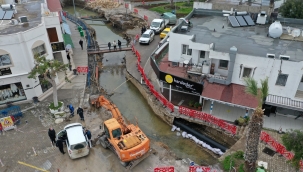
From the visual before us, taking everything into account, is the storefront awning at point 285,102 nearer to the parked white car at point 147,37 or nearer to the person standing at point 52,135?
the person standing at point 52,135

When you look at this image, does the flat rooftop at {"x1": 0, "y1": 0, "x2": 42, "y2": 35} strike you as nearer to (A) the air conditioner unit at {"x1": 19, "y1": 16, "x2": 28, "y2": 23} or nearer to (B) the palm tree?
(A) the air conditioner unit at {"x1": 19, "y1": 16, "x2": 28, "y2": 23}

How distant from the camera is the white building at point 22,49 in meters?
22.8

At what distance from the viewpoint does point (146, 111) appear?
2681cm

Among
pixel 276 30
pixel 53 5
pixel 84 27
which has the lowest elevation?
pixel 84 27

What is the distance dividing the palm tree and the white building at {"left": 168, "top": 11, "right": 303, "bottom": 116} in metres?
6.09

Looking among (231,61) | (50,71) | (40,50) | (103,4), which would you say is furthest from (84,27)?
(231,61)

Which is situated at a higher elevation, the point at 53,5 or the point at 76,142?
the point at 53,5

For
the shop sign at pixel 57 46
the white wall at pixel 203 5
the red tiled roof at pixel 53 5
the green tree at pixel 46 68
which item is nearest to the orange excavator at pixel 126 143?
the green tree at pixel 46 68

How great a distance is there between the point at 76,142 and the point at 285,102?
54.9ft

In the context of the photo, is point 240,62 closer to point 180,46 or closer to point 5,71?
point 180,46

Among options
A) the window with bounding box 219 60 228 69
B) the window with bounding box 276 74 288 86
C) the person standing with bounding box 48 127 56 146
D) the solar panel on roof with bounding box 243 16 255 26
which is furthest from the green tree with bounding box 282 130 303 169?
the solar panel on roof with bounding box 243 16 255 26

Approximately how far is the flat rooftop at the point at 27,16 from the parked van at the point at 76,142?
38.5 feet

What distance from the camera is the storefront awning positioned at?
65.5ft

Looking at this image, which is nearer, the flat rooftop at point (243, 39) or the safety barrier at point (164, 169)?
the safety barrier at point (164, 169)
